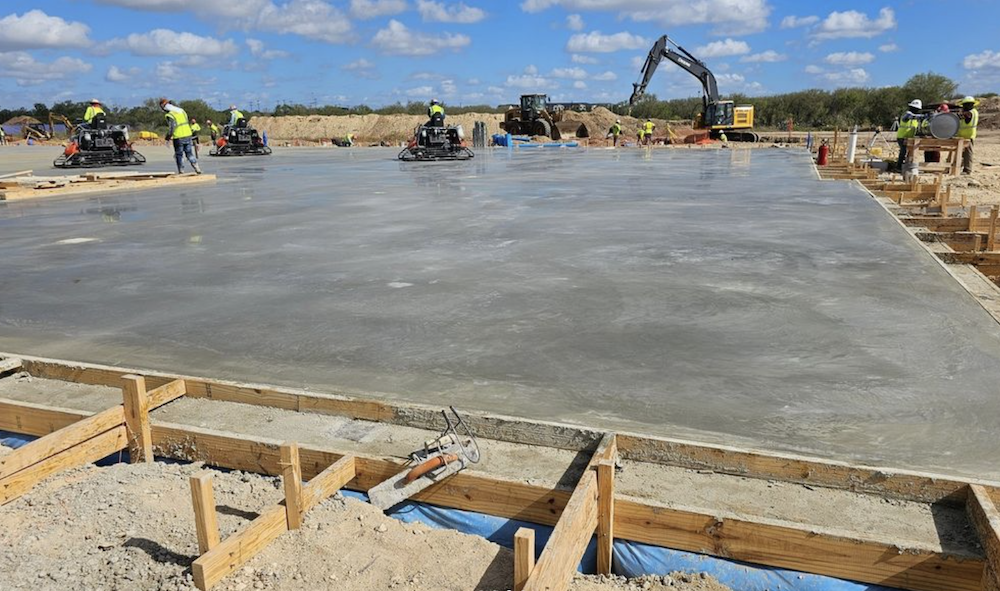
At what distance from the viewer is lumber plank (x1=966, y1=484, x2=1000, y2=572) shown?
2326 millimetres

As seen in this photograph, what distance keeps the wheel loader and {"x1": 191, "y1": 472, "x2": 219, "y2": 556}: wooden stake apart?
3966cm

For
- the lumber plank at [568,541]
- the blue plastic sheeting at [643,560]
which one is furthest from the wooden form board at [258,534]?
the lumber plank at [568,541]

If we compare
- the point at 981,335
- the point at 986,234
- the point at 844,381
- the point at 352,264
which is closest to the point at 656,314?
the point at 844,381

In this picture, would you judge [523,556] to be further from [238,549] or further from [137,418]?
[137,418]

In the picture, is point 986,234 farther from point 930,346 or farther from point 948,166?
point 948,166

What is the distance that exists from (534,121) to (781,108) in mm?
41348

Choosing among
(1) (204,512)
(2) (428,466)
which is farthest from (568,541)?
(1) (204,512)

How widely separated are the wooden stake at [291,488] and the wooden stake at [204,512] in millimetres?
293

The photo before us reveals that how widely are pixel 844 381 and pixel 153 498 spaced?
140 inches

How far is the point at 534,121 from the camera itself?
4106cm

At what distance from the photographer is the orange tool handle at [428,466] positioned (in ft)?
9.85

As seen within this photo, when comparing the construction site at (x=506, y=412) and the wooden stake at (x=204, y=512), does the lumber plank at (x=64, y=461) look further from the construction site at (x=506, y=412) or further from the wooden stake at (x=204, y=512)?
the wooden stake at (x=204, y=512)

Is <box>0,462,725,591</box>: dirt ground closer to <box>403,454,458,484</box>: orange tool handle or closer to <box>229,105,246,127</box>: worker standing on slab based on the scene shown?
<box>403,454,458,484</box>: orange tool handle

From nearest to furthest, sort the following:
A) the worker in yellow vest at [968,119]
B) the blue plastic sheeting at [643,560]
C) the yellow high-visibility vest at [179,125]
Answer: the blue plastic sheeting at [643,560], the yellow high-visibility vest at [179,125], the worker in yellow vest at [968,119]
